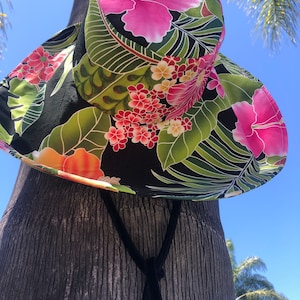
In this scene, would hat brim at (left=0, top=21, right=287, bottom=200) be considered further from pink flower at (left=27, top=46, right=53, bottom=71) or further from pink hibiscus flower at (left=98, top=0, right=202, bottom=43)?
pink hibiscus flower at (left=98, top=0, right=202, bottom=43)

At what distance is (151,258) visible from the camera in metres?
0.71

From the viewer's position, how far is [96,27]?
784 mm

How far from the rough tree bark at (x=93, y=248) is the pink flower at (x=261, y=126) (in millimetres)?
209

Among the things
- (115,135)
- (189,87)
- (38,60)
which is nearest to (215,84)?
(189,87)

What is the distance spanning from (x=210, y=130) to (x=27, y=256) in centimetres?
43

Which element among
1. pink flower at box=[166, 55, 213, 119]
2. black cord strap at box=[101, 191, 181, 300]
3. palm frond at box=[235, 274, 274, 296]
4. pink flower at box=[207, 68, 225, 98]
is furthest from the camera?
palm frond at box=[235, 274, 274, 296]

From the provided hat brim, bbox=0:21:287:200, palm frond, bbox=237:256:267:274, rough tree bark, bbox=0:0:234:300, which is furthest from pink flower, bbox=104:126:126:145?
palm frond, bbox=237:256:267:274

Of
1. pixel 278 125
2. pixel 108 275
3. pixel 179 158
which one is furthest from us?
pixel 278 125

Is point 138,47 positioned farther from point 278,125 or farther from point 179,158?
point 278,125

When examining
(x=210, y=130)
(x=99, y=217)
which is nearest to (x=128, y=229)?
(x=99, y=217)

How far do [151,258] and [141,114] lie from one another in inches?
10.8

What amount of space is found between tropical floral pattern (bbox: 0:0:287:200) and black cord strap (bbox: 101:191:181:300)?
0.14 ft

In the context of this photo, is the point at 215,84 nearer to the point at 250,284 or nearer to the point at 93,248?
the point at 93,248

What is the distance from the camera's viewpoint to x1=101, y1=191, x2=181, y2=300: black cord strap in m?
0.68
